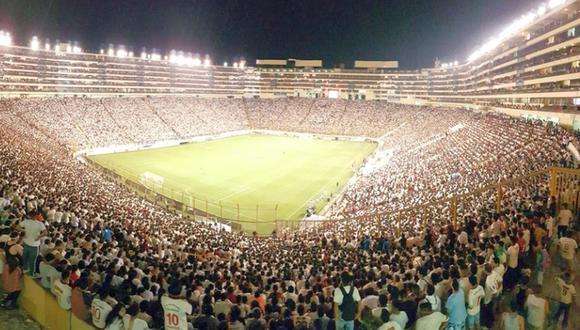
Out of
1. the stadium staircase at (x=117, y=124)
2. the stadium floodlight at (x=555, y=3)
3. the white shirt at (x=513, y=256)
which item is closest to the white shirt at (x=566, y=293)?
the white shirt at (x=513, y=256)

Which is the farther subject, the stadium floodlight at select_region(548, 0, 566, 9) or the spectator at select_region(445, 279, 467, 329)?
the stadium floodlight at select_region(548, 0, 566, 9)

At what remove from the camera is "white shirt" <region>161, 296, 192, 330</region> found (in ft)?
23.0

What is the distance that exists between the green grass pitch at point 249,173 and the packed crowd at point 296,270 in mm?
11620

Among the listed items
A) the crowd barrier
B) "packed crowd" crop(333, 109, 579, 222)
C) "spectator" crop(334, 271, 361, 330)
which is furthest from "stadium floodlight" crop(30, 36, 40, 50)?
"spectator" crop(334, 271, 361, 330)

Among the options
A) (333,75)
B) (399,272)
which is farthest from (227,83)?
(399,272)

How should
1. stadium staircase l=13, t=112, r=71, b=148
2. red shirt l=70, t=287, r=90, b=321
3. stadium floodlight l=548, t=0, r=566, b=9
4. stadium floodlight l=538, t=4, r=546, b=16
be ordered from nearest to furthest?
red shirt l=70, t=287, r=90, b=321
stadium floodlight l=548, t=0, r=566, b=9
stadium floodlight l=538, t=4, r=546, b=16
stadium staircase l=13, t=112, r=71, b=148

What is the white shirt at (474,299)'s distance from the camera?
24.7 feet

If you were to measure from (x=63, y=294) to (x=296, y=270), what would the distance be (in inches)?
230

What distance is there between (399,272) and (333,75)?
5135 inches

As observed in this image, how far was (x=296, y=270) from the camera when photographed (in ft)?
39.0

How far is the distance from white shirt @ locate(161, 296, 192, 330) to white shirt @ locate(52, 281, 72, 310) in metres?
2.30

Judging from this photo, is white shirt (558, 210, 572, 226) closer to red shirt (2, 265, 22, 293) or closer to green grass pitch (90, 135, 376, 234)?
red shirt (2, 265, 22, 293)

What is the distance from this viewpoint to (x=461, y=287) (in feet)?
25.3

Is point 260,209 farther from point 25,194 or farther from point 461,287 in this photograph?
point 461,287
